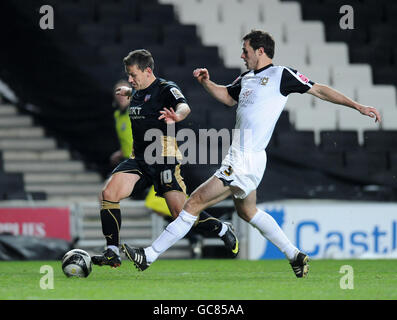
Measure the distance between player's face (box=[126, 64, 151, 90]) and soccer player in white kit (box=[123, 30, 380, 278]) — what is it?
1.51ft

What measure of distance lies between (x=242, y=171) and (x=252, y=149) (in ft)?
0.57

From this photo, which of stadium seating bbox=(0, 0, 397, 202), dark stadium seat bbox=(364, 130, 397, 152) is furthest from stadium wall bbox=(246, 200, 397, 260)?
dark stadium seat bbox=(364, 130, 397, 152)

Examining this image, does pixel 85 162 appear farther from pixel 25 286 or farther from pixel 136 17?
pixel 25 286

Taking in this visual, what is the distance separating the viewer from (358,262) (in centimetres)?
871

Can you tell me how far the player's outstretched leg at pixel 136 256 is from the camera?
602cm

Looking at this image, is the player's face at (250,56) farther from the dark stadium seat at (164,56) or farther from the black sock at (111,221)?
the dark stadium seat at (164,56)

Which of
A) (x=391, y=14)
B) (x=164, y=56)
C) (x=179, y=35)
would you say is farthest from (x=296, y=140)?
(x=391, y=14)

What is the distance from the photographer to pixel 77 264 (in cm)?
631

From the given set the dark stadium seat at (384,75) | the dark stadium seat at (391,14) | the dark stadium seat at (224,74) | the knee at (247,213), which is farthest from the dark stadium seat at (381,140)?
the knee at (247,213)

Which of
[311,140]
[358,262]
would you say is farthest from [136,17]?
[358,262]

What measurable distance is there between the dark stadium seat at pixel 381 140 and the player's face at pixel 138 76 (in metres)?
4.97

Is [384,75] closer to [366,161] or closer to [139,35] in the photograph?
[366,161]

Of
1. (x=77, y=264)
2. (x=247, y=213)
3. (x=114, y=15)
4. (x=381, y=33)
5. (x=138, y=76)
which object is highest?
(x=114, y=15)
